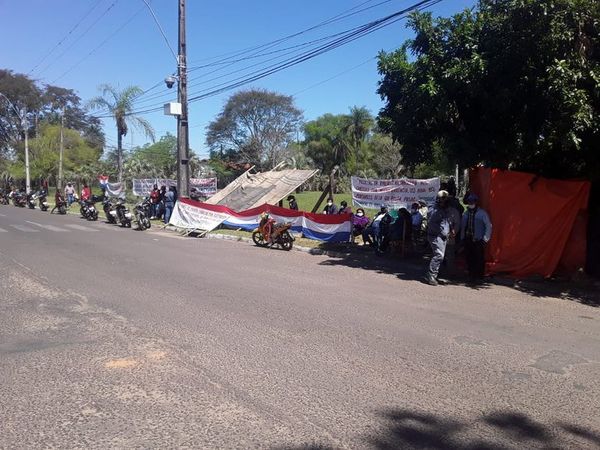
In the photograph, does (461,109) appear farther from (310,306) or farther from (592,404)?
(592,404)

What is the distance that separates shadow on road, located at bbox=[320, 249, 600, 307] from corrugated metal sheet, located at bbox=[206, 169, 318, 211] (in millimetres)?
7772

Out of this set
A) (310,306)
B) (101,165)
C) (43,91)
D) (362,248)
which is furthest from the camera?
(43,91)

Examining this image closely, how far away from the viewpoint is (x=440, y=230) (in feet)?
31.2

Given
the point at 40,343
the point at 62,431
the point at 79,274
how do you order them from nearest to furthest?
the point at 62,431, the point at 40,343, the point at 79,274

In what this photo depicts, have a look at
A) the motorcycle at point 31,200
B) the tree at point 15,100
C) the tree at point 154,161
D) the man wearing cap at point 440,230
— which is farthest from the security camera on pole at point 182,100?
the tree at point 15,100

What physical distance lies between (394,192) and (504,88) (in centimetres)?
538

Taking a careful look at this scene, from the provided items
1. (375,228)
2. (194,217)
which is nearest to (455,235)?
(375,228)

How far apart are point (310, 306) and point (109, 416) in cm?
392

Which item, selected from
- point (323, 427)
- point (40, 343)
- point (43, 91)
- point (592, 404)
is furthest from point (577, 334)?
point (43, 91)

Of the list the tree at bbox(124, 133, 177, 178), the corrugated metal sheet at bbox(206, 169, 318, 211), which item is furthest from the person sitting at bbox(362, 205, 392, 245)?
the tree at bbox(124, 133, 177, 178)

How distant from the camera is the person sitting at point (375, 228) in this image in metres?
13.2

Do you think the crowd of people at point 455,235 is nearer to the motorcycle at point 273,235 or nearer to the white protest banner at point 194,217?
the motorcycle at point 273,235

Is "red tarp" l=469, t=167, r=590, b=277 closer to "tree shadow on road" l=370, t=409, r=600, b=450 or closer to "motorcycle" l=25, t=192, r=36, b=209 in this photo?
"tree shadow on road" l=370, t=409, r=600, b=450

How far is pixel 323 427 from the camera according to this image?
3.69 meters
